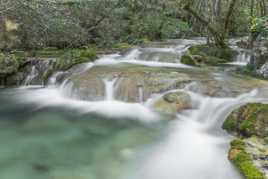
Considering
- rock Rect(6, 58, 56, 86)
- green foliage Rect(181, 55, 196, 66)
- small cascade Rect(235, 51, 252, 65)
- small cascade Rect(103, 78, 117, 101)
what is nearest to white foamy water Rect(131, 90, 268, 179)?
small cascade Rect(103, 78, 117, 101)

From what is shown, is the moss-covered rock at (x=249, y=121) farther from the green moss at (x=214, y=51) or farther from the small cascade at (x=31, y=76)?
the small cascade at (x=31, y=76)

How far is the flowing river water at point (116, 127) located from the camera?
4492 millimetres

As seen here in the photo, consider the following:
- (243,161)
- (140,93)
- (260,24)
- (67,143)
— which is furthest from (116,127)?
(260,24)

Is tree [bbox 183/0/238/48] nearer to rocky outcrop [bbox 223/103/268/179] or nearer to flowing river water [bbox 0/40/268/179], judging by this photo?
flowing river water [bbox 0/40/268/179]

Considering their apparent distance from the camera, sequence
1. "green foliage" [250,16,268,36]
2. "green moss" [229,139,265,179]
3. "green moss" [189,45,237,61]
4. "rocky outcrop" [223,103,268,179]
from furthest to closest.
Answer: "green moss" [189,45,237,61] < "green foliage" [250,16,268,36] < "rocky outcrop" [223,103,268,179] < "green moss" [229,139,265,179]

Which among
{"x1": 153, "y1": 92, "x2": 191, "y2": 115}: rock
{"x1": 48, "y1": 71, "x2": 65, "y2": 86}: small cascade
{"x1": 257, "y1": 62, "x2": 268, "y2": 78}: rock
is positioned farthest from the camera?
{"x1": 48, "y1": 71, "x2": 65, "y2": 86}: small cascade

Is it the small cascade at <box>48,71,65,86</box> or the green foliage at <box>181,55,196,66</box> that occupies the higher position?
the green foliage at <box>181,55,196,66</box>

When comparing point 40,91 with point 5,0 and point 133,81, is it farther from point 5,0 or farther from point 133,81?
point 5,0

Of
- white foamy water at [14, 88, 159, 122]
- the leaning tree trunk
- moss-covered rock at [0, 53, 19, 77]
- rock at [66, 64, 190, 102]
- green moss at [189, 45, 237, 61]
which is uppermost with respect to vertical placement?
the leaning tree trunk

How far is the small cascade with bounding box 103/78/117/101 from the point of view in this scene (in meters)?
7.52

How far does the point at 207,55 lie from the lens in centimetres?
1067

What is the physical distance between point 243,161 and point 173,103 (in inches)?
106

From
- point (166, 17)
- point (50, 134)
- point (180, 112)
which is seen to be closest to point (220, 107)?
point (180, 112)

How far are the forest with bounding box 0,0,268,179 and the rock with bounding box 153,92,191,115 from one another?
3 centimetres
